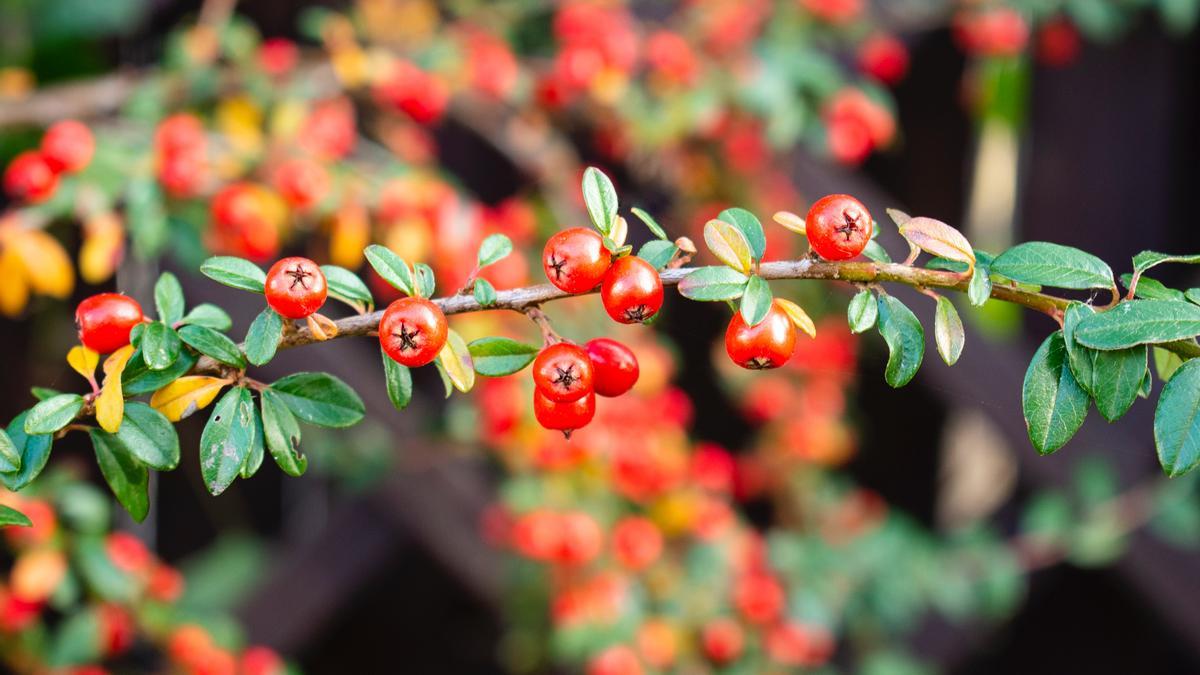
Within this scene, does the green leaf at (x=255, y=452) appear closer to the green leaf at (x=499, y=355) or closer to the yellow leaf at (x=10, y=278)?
the green leaf at (x=499, y=355)

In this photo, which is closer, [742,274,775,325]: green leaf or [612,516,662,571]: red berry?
[742,274,775,325]: green leaf

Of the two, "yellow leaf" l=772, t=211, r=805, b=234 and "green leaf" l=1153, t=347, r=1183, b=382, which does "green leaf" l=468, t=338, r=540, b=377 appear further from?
"green leaf" l=1153, t=347, r=1183, b=382

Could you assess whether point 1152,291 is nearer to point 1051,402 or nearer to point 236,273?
point 1051,402

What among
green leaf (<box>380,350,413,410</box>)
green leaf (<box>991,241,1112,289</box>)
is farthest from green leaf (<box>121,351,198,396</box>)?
green leaf (<box>991,241,1112,289</box>)

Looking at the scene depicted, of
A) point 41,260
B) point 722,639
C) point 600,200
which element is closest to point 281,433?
point 600,200

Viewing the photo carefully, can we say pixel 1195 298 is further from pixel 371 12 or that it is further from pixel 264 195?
pixel 371 12

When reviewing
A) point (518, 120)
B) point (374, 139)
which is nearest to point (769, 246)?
point (518, 120)
